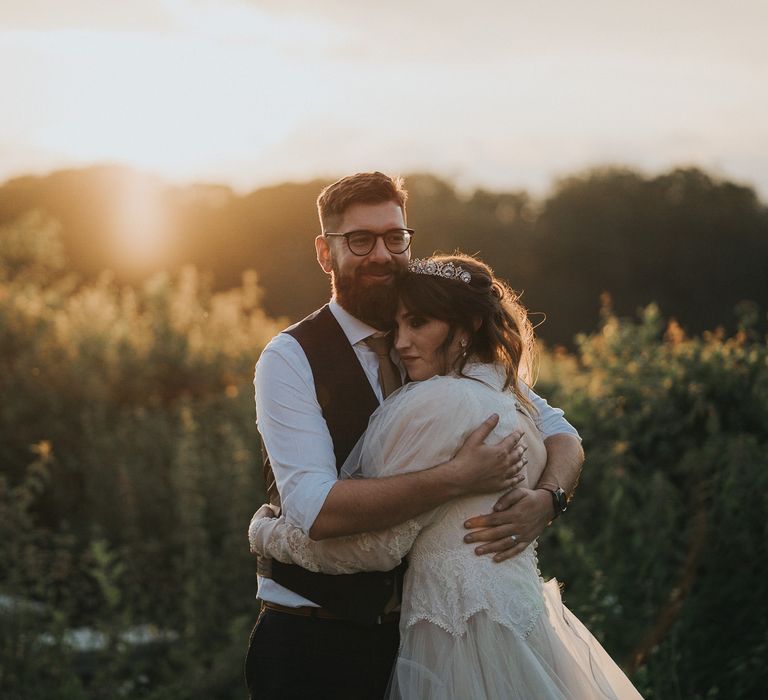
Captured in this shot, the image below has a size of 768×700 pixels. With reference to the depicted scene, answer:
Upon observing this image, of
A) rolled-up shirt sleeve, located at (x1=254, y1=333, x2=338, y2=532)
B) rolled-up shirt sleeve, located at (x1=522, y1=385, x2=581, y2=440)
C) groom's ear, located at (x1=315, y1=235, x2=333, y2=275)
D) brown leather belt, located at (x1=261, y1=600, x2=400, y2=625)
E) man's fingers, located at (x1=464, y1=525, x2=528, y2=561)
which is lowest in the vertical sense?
brown leather belt, located at (x1=261, y1=600, x2=400, y2=625)

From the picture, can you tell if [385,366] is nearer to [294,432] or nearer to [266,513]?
[294,432]

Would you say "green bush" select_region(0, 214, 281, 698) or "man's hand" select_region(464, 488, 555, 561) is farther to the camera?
"green bush" select_region(0, 214, 281, 698)

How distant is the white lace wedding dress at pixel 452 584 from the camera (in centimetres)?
255

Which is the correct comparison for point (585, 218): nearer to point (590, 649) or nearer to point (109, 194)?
point (109, 194)

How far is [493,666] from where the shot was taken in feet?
8.31

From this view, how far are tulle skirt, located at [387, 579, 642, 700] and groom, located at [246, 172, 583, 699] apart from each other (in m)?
0.21

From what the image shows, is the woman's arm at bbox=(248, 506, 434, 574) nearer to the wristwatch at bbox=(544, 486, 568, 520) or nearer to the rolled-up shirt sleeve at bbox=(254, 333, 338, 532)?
the rolled-up shirt sleeve at bbox=(254, 333, 338, 532)

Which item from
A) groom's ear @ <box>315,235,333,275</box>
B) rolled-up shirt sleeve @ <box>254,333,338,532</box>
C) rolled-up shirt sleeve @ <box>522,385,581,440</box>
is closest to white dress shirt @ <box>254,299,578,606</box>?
rolled-up shirt sleeve @ <box>254,333,338,532</box>

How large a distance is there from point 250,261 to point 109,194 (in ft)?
18.8

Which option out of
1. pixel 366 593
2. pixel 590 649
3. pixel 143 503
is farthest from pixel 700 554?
pixel 143 503

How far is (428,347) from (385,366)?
0.85ft

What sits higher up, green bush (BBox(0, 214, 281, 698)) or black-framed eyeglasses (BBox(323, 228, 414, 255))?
black-framed eyeglasses (BBox(323, 228, 414, 255))

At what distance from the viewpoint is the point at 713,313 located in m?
36.1

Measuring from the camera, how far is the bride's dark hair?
9.32 ft
